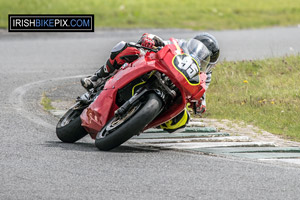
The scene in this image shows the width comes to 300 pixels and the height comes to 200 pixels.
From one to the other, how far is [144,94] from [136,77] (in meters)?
0.27

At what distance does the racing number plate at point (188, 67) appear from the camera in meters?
7.29

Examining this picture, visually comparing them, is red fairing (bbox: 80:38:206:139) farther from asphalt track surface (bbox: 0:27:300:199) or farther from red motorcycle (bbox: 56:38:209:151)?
asphalt track surface (bbox: 0:27:300:199)

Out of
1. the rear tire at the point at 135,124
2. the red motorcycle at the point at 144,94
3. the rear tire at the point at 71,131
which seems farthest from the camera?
the rear tire at the point at 71,131

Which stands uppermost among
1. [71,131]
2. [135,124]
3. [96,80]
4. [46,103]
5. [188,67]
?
[188,67]

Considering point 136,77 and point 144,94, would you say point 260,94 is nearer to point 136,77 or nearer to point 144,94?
point 136,77

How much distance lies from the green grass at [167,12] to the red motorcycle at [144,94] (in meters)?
13.2

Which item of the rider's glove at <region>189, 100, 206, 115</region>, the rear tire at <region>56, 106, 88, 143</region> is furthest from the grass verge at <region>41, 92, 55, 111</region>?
the rider's glove at <region>189, 100, 206, 115</region>

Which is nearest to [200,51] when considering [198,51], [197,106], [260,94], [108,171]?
[198,51]

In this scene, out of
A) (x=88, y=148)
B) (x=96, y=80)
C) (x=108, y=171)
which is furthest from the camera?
(x=96, y=80)

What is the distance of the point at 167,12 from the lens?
2544 centimetres

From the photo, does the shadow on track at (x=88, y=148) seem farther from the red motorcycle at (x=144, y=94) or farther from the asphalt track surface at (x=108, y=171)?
the red motorcycle at (x=144, y=94)

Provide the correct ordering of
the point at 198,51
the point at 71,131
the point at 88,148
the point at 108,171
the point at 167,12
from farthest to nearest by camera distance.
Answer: the point at 167,12, the point at 71,131, the point at 198,51, the point at 88,148, the point at 108,171

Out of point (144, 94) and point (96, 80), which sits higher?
point (144, 94)

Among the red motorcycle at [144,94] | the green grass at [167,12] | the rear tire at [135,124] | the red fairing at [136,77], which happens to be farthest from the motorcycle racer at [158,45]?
the green grass at [167,12]
